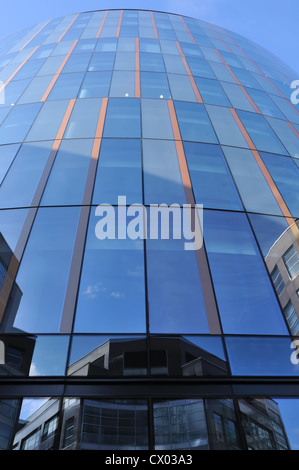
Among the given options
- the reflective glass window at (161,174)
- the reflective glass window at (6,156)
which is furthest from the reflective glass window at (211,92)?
the reflective glass window at (6,156)

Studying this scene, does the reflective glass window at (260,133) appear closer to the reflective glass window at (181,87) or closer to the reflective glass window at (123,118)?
the reflective glass window at (181,87)

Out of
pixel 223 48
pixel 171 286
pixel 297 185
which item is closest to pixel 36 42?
pixel 223 48

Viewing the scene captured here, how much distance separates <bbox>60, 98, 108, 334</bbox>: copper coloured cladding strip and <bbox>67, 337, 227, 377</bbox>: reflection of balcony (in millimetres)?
972

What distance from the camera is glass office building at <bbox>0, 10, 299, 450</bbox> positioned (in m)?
7.27

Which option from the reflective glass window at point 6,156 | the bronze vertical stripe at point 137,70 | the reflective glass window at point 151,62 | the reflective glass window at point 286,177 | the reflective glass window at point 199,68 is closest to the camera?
the reflective glass window at point 286,177

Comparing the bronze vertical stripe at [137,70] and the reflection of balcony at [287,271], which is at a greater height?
the bronze vertical stripe at [137,70]

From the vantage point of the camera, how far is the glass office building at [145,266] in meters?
7.27

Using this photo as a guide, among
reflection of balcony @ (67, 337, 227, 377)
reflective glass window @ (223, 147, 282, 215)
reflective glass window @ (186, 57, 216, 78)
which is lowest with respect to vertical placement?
reflection of balcony @ (67, 337, 227, 377)

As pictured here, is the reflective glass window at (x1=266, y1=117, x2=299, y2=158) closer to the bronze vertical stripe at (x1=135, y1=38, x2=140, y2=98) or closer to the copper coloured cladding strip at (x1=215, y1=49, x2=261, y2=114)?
the copper coloured cladding strip at (x1=215, y1=49, x2=261, y2=114)

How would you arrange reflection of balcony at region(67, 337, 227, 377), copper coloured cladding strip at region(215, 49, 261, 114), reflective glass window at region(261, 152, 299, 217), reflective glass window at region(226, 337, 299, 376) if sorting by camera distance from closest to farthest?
1. reflection of balcony at region(67, 337, 227, 377)
2. reflective glass window at region(226, 337, 299, 376)
3. reflective glass window at region(261, 152, 299, 217)
4. copper coloured cladding strip at region(215, 49, 261, 114)

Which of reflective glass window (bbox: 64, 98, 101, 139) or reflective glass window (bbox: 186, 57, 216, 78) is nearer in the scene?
reflective glass window (bbox: 64, 98, 101, 139)

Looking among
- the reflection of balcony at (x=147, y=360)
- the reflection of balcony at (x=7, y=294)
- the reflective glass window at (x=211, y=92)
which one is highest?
the reflective glass window at (x=211, y=92)

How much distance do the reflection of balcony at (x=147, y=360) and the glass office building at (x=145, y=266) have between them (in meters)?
0.03

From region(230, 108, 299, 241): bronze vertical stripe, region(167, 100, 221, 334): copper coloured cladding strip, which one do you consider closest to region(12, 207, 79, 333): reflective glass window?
region(167, 100, 221, 334): copper coloured cladding strip
